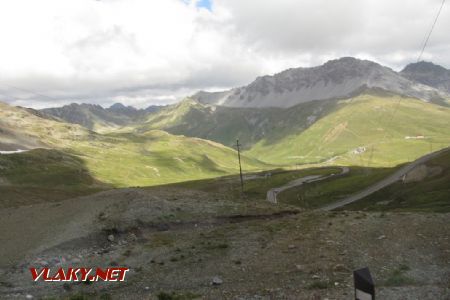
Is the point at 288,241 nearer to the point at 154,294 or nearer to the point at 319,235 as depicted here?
the point at 319,235

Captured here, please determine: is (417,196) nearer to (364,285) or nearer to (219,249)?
(219,249)

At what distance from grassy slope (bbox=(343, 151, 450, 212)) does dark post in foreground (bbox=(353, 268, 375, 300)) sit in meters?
58.8

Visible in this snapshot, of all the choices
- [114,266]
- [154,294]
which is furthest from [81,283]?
[154,294]

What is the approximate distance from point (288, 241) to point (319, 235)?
3106 mm

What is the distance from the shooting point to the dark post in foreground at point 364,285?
486 inches

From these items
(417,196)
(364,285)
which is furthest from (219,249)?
(417,196)

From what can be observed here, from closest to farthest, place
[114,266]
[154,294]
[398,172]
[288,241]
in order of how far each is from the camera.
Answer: [154,294] < [114,266] < [288,241] < [398,172]

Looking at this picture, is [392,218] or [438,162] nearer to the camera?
[392,218]

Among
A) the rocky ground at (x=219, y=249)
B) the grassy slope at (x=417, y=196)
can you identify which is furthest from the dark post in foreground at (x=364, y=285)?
the grassy slope at (x=417, y=196)

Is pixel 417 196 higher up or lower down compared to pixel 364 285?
lower down

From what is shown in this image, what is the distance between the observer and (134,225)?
147 feet

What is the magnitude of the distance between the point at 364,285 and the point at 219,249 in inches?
954

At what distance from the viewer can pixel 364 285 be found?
41.0 ft

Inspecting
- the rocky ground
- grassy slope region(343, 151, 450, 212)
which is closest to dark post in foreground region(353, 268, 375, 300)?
the rocky ground
